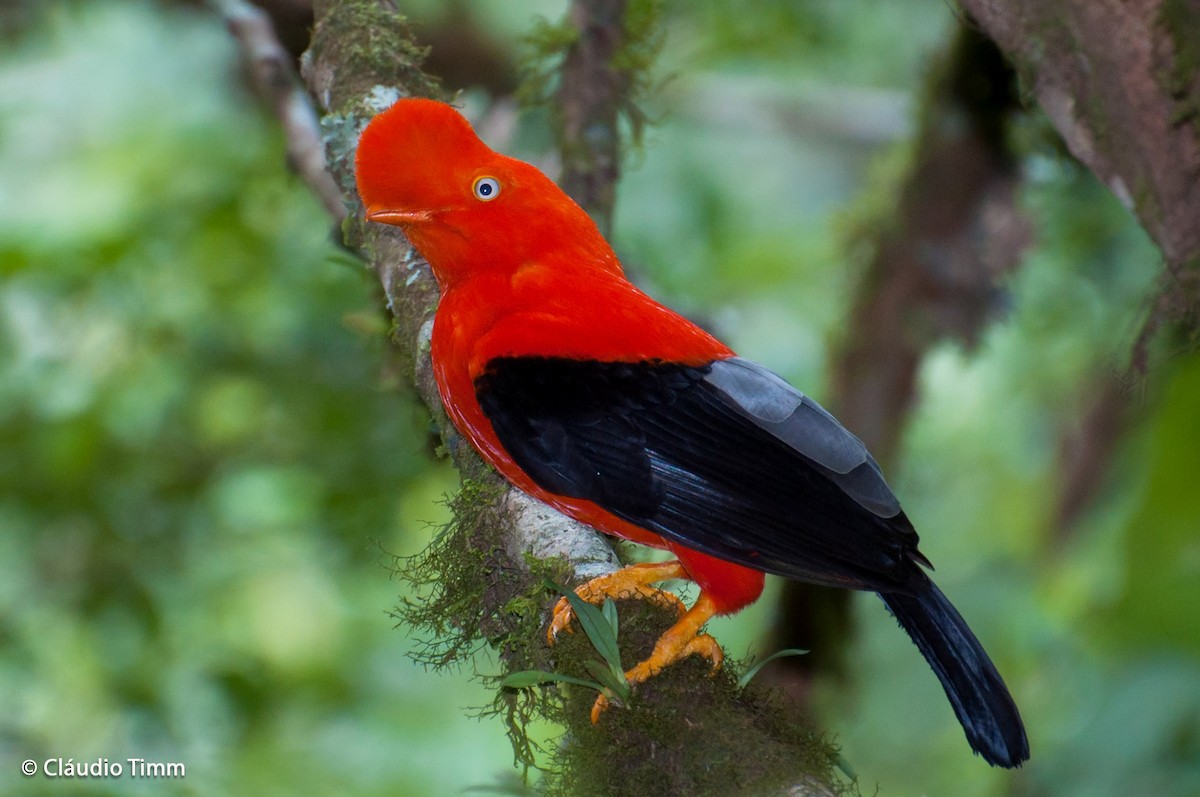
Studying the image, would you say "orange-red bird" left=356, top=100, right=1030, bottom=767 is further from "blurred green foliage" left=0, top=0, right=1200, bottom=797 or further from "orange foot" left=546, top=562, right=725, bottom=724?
"blurred green foliage" left=0, top=0, right=1200, bottom=797

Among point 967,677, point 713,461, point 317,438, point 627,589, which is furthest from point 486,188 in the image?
point 317,438

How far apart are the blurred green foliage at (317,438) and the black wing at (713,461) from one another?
0.72 meters

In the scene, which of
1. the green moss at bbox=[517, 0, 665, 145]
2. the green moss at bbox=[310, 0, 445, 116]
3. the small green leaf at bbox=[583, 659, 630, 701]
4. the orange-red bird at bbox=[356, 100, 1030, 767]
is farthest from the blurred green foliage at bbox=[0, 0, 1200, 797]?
the green moss at bbox=[310, 0, 445, 116]

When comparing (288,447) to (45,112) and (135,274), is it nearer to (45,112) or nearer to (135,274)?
(135,274)

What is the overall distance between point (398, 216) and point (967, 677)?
61.8 inches

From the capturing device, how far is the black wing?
2180 mm

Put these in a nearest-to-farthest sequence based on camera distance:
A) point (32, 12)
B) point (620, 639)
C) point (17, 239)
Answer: point (620, 639), point (17, 239), point (32, 12)

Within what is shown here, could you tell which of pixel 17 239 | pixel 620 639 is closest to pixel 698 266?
Result: pixel 17 239

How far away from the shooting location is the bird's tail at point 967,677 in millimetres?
2246

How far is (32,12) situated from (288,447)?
2.79 m

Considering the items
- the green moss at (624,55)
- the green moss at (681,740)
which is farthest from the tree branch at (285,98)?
the green moss at (681,740)

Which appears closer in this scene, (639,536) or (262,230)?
(639,536)

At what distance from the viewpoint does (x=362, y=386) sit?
480 cm

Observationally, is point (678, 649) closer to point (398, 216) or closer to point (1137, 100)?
point (398, 216)
